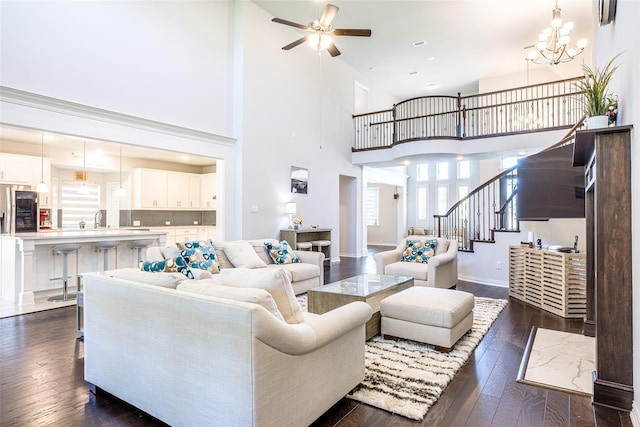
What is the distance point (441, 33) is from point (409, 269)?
5835mm

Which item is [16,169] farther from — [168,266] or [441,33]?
[441,33]

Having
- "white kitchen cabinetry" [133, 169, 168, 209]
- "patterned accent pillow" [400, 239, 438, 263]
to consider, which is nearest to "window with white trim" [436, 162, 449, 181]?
"patterned accent pillow" [400, 239, 438, 263]

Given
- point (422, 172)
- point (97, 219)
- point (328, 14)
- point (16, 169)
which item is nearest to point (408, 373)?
point (328, 14)

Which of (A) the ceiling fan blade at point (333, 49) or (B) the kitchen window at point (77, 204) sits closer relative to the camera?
(A) the ceiling fan blade at point (333, 49)

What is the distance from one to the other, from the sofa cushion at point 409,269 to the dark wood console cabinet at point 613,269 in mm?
2793

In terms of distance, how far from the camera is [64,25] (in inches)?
179

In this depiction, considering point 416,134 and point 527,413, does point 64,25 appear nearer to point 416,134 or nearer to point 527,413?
point 527,413

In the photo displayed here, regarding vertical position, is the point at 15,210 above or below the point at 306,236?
above

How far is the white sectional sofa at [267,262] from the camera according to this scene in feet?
14.1

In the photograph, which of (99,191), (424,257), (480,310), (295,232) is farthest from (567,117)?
(99,191)

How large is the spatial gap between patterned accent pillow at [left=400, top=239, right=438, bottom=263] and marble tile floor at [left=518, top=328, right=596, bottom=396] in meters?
2.02

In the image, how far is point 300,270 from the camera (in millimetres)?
5031

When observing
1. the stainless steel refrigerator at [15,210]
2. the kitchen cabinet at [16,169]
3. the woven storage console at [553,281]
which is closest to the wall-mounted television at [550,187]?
the woven storage console at [553,281]

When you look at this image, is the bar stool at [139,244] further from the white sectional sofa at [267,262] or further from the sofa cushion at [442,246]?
the sofa cushion at [442,246]
